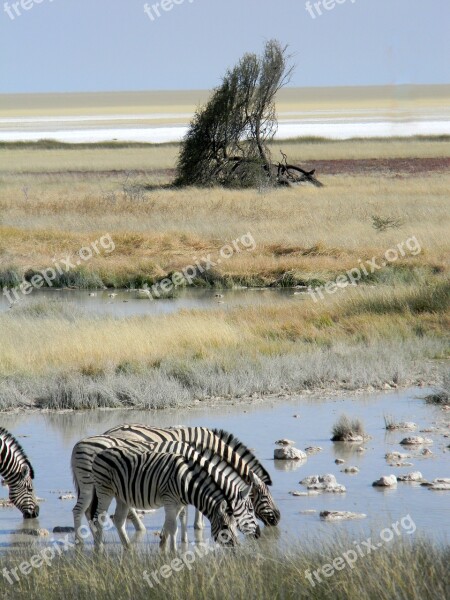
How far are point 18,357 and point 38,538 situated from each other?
7.84m

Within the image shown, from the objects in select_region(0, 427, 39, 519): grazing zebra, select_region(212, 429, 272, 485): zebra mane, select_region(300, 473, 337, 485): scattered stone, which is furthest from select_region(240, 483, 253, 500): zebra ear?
select_region(300, 473, 337, 485): scattered stone

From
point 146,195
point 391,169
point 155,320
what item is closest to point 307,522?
point 155,320

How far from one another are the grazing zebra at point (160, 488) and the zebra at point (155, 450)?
6cm

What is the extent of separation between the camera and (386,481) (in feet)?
34.0

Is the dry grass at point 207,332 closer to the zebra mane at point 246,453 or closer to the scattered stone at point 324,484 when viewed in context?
the scattered stone at point 324,484

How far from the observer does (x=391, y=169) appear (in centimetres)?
6400

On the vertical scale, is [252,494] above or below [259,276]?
above

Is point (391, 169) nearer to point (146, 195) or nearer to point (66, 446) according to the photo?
point (146, 195)

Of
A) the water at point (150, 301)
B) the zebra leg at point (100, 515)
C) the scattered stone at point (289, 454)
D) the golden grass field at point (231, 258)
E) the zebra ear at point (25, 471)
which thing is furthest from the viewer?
the water at point (150, 301)

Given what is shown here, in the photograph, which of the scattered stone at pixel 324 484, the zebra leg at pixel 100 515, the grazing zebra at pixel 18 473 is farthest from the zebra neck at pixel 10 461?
the scattered stone at pixel 324 484

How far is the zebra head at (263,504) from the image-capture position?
8.58 m

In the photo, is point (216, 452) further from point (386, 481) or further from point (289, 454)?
point (289, 454)

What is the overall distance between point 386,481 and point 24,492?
322 cm

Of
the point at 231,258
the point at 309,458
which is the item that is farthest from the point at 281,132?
the point at 309,458
